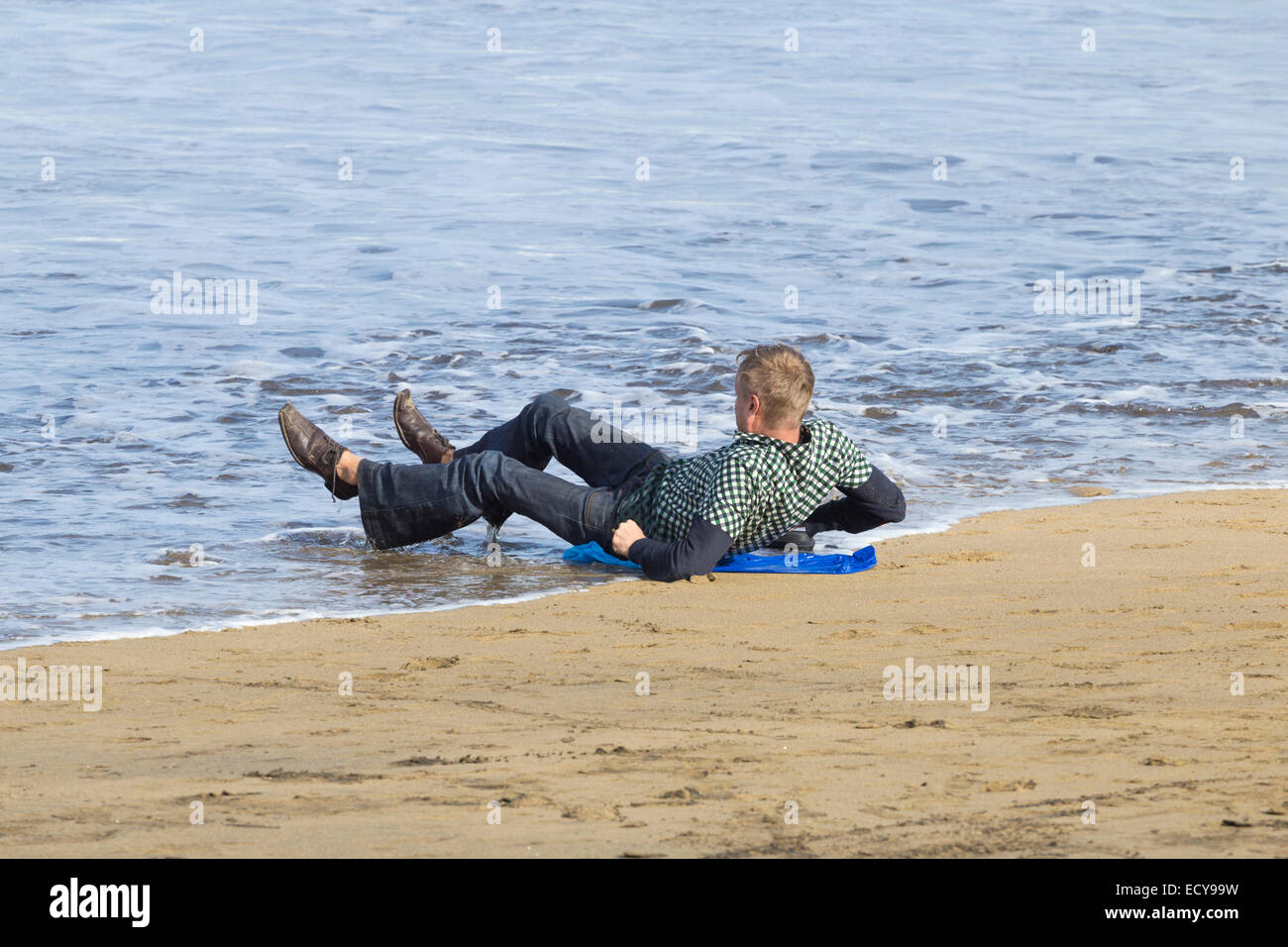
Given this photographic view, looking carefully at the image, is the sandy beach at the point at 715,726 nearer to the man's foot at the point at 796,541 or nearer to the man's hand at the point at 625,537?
the man's hand at the point at 625,537

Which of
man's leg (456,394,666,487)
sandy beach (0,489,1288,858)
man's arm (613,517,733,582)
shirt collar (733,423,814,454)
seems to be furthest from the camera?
man's leg (456,394,666,487)

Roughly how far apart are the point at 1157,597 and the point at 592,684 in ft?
7.33

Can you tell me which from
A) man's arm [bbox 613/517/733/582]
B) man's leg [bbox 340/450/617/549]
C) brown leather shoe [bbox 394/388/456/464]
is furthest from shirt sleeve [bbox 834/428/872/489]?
brown leather shoe [bbox 394/388/456/464]

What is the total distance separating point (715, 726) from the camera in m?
4.04

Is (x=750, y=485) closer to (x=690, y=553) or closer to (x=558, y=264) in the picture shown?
(x=690, y=553)

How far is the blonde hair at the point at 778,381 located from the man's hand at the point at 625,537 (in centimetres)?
65

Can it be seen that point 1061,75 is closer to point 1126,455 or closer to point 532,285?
point 532,285

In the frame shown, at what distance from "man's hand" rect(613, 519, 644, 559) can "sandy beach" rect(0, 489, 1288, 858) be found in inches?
6.4

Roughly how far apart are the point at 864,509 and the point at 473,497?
5.21 feet

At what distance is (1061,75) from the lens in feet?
84.3

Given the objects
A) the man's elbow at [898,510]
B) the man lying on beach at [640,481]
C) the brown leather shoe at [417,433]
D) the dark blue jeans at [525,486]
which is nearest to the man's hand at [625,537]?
the man lying on beach at [640,481]

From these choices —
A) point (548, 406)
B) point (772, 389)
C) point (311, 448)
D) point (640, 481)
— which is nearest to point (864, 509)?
point (772, 389)

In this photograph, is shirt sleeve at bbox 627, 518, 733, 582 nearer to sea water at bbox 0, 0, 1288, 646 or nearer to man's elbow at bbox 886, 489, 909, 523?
sea water at bbox 0, 0, 1288, 646

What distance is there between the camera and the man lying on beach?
19.2ft
